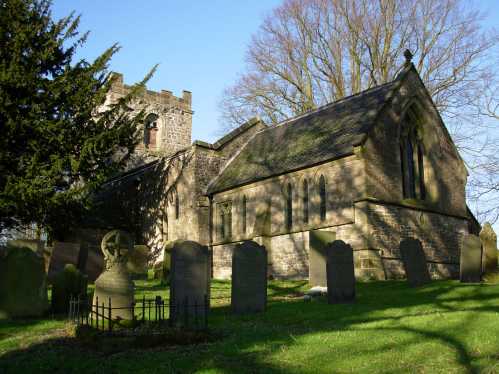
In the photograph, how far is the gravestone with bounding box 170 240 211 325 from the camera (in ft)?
33.3

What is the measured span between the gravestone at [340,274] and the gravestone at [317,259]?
2680mm

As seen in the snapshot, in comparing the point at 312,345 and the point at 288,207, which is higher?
the point at 288,207

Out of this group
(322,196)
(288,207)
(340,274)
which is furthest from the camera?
(288,207)

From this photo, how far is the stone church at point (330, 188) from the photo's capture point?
64.1 ft

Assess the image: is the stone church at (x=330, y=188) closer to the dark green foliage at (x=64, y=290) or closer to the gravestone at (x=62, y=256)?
the gravestone at (x=62, y=256)

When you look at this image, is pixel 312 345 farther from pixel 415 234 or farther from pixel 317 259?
pixel 415 234

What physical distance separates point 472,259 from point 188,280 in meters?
8.36

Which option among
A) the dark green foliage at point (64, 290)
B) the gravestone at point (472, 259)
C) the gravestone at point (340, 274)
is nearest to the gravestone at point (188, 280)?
the dark green foliage at point (64, 290)

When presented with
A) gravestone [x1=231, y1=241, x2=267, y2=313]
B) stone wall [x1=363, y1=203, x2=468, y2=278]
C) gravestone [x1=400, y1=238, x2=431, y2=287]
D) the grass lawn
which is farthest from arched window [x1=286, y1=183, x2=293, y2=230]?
the grass lawn

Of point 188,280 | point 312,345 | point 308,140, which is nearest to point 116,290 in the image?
point 188,280


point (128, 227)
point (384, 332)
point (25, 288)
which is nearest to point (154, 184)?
point (128, 227)

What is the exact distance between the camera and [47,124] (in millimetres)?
20703

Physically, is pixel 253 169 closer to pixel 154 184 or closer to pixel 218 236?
pixel 218 236

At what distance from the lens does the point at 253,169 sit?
24641 millimetres
